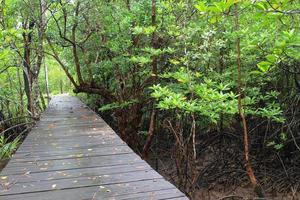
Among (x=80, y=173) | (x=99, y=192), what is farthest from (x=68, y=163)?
(x=99, y=192)

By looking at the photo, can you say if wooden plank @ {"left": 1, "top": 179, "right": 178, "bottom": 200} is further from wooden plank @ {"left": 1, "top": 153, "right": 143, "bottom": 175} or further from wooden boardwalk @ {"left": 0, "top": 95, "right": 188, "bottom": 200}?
wooden plank @ {"left": 1, "top": 153, "right": 143, "bottom": 175}

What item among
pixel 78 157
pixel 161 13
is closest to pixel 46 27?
pixel 161 13

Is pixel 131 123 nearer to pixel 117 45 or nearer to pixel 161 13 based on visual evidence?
pixel 117 45

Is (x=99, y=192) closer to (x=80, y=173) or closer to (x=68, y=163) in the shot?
(x=80, y=173)

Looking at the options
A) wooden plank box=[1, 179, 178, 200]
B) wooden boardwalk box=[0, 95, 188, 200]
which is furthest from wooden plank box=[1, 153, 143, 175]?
wooden plank box=[1, 179, 178, 200]

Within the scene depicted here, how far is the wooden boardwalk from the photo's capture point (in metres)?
2.60

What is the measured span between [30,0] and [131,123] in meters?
3.44

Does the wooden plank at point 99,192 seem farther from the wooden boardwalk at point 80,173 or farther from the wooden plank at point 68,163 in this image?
the wooden plank at point 68,163

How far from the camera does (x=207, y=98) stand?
3.75 metres

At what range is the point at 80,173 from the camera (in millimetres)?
3154

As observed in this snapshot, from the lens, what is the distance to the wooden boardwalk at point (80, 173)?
8.54 ft

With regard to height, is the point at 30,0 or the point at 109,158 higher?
the point at 30,0

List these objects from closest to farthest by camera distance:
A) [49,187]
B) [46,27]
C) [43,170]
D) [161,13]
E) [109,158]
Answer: [49,187], [43,170], [109,158], [161,13], [46,27]

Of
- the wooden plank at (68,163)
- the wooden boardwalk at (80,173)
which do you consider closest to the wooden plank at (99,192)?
the wooden boardwalk at (80,173)
